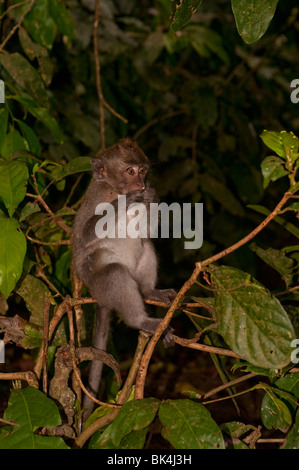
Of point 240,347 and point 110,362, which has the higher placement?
point 240,347

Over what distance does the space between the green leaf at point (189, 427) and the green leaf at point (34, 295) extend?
98 cm

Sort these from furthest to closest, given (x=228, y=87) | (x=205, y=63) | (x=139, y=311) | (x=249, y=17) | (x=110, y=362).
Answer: (x=205, y=63) < (x=228, y=87) < (x=139, y=311) < (x=110, y=362) < (x=249, y=17)

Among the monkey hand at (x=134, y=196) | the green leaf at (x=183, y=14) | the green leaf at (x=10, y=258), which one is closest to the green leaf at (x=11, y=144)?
the monkey hand at (x=134, y=196)

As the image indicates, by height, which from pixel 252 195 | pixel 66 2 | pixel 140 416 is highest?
pixel 66 2

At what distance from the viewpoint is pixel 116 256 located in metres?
3.27

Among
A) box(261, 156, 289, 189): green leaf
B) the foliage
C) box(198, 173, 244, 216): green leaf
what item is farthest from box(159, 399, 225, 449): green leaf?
box(198, 173, 244, 216): green leaf

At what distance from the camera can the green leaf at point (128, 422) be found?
1785mm

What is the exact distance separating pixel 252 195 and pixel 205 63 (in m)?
2.01

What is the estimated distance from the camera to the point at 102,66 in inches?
196

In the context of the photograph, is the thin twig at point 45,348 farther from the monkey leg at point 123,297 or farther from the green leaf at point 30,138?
the green leaf at point 30,138

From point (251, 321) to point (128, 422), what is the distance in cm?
46

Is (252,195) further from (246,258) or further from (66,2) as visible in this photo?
(66,2)

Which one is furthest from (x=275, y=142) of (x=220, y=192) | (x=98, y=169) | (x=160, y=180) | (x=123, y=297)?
(x=160, y=180)

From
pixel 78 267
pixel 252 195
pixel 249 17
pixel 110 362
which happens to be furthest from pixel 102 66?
pixel 249 17
